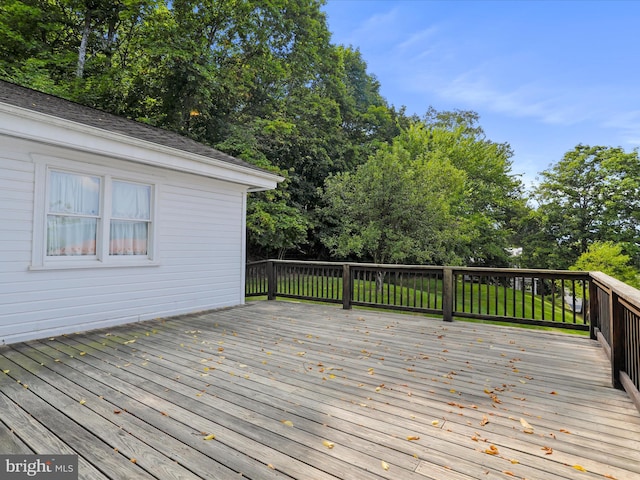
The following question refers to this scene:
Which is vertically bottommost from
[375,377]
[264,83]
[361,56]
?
[375,377]

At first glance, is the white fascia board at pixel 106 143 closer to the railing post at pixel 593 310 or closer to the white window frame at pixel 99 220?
the white window frame at pixel 99 220

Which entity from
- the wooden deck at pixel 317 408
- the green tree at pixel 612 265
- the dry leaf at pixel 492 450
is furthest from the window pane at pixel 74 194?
the green tree at pixel 612 265

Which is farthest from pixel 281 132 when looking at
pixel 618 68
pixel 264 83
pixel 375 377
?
pixel 618 68

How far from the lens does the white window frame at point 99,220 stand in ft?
13.1

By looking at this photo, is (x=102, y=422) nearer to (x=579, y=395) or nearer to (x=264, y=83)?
(x=579, y=395)

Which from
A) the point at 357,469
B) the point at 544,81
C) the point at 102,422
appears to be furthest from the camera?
the point at 544,81

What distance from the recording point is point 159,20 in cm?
1080

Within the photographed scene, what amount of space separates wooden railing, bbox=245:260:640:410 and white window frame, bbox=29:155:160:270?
2682mm

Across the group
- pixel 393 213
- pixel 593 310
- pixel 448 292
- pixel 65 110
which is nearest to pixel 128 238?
pixel 65 110

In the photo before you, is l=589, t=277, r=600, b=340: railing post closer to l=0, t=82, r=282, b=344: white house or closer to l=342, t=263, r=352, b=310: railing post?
l=342, t=263, r=352, b=310: railing post

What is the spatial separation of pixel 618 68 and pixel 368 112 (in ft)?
33.7

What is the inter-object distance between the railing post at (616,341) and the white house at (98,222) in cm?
541

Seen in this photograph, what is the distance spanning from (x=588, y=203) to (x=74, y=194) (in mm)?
23357

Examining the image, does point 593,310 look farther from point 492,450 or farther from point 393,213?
point 393,213
